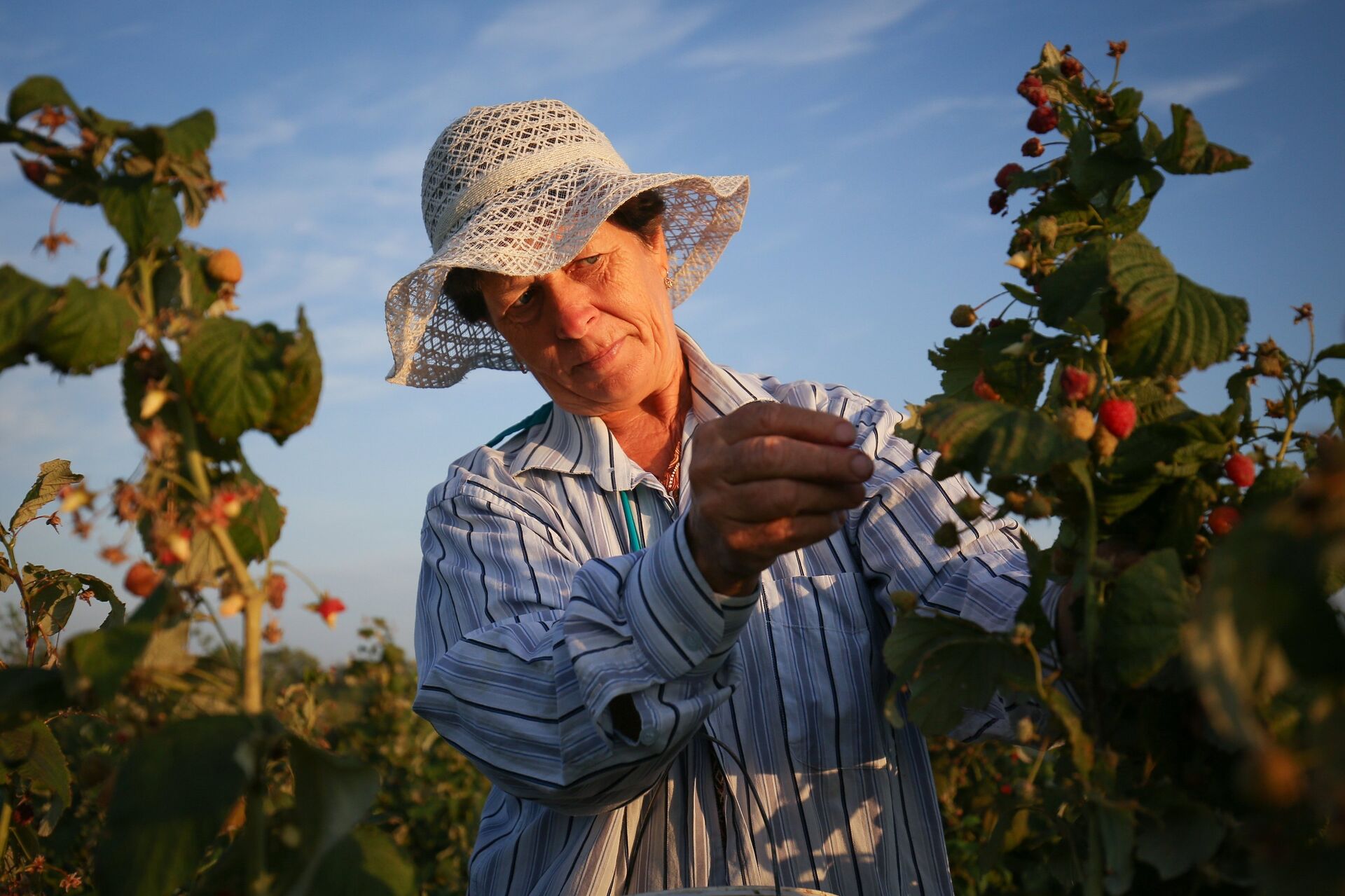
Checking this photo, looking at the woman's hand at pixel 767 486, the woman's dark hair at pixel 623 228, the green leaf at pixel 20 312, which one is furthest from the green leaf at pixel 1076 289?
the woman's dark hair at pixel 623 228

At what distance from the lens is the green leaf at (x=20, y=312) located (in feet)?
2.83

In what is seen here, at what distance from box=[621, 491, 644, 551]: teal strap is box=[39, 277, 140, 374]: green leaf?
1.64m

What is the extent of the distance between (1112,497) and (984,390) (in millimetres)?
171

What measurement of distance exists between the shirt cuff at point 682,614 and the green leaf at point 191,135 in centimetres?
85

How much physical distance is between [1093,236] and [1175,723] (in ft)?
1.81

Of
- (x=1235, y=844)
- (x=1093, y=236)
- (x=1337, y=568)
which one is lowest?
(x=1235, y=844)

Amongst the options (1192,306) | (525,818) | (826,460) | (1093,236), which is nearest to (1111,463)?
(1192,306)

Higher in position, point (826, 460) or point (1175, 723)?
point (826, 460)

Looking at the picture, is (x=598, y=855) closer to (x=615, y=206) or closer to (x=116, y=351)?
(x=615, y=206)

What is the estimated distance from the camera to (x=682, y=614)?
1.53 meters

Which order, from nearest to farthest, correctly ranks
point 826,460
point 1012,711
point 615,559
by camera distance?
point 826,460 → point 615,559 → point 1012,711

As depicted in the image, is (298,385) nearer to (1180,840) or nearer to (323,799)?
(323,799)

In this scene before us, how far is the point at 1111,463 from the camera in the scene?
1.04 m

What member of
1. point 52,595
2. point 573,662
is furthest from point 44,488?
point 573,662
